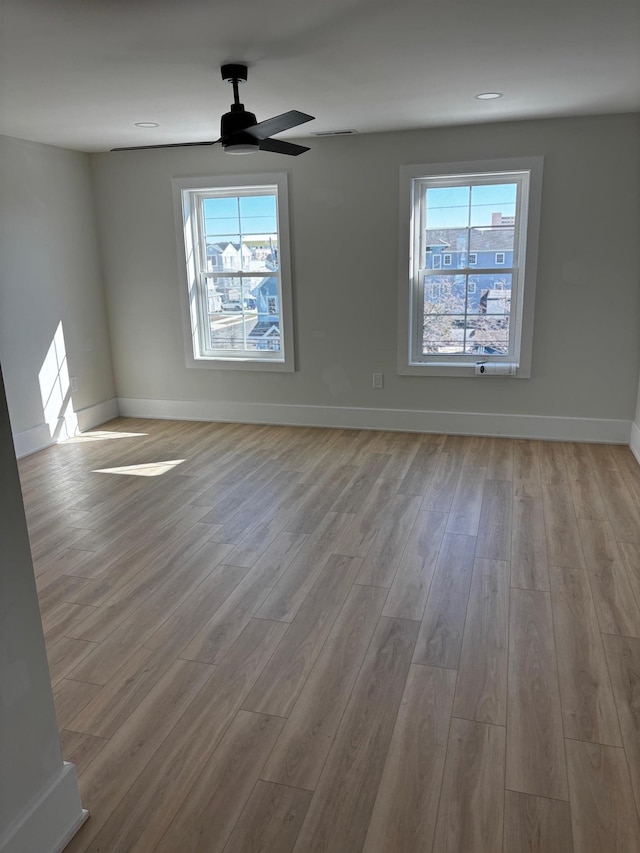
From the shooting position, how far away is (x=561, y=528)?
3.54 meters

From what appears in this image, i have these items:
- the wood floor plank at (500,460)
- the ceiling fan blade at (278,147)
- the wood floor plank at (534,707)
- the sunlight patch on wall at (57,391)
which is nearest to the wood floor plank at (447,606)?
the wood floor plank at (534,707)

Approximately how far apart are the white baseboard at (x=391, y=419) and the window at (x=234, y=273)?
1.46 ft

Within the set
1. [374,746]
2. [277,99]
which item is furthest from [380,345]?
[374,746]

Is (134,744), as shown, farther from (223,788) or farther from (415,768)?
(415,768)

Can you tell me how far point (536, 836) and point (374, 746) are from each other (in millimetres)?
532

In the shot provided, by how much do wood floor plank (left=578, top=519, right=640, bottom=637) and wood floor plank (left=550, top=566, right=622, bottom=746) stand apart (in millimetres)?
48

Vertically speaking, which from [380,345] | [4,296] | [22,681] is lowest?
[22,681]

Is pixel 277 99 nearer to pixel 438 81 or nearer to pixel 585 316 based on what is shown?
pixel 438 81

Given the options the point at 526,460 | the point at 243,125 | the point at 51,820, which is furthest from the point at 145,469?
A: the point at 51,820

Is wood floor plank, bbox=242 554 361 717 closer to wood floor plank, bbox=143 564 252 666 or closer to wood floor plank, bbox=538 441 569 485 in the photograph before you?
wood floor plank, bbox=143 564 252 666

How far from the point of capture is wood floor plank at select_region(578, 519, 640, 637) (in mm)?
2631

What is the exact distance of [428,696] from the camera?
7.30ft

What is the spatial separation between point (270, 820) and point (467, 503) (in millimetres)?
2528

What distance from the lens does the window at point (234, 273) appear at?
18.3 ft
